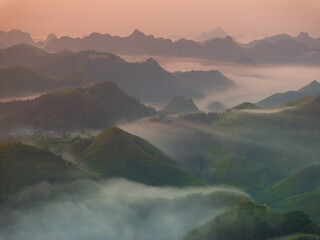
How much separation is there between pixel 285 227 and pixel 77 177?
91.7m

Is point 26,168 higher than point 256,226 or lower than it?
higher

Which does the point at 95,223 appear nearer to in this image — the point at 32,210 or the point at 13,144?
the point at 32,210

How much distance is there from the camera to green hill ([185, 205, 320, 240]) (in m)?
144

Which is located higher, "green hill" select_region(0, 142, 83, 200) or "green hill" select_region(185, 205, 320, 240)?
"green hill" select_region(0, 142, 83, 200)

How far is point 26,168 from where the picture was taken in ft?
600

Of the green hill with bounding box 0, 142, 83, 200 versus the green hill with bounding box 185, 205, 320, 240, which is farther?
the green hill with bounding box 0, 142, 83, 200

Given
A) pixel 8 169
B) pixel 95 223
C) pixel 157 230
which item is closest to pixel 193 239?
pixel 157 230

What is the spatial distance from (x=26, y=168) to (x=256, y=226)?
317 feet

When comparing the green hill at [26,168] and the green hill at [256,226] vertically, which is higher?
the green hill at [26,168]

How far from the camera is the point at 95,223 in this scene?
166875 mm

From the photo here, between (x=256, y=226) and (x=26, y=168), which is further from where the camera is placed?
(x=26, y=168)

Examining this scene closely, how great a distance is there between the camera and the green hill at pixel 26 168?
173 m

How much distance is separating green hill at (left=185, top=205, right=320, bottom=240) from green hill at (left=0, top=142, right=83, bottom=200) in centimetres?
6719

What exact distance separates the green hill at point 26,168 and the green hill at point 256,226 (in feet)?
220
